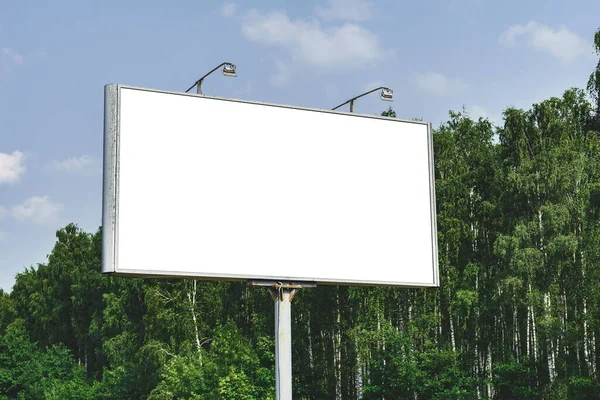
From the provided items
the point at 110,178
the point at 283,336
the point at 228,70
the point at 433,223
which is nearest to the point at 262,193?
the point at 228,70

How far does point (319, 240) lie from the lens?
13.6 meters

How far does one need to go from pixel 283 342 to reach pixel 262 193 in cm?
226

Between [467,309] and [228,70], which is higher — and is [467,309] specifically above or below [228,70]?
below

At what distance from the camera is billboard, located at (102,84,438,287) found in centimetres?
1252

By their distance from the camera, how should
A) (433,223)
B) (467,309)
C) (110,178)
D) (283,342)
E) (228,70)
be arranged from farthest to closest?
(467,309), (433,223), (228,70), (283,342), (110,178)

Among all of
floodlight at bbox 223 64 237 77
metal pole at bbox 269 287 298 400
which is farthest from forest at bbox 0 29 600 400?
floodlight at bbox 223 64 237 77

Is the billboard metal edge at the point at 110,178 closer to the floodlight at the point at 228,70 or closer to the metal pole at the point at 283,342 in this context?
the floodlight at the point at 228,70

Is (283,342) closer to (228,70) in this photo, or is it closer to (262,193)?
(262,193)

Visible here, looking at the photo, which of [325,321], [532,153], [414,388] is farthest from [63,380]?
[532,153]

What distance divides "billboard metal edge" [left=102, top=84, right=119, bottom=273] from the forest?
40.7ft

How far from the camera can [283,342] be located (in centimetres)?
1340

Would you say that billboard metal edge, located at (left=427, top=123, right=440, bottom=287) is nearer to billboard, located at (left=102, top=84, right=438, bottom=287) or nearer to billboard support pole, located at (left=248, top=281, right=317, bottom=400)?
billboard, located at (left=102, top=84, right=438, bottom=287)

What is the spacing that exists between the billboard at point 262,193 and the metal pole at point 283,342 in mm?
334

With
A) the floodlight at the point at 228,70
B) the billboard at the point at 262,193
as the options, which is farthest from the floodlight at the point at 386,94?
the floodlight at the point at 228,70
